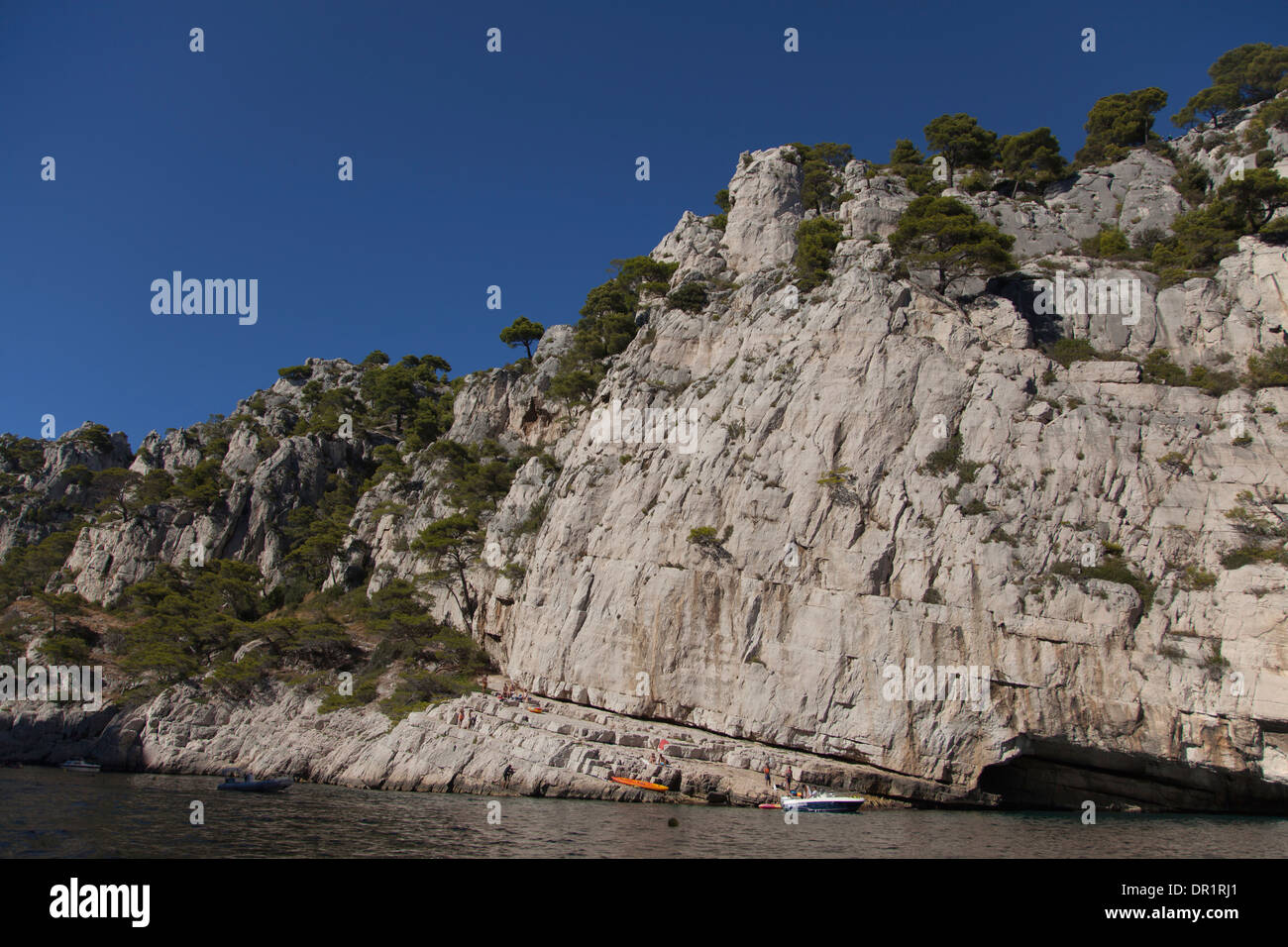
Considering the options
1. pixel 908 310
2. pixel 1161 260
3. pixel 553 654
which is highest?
pixel 1161 260

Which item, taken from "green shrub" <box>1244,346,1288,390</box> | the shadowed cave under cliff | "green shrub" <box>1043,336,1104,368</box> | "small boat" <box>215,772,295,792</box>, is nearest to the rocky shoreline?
"small boat" <box>215,772,295,792</box>

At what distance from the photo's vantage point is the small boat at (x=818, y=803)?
32656 mm

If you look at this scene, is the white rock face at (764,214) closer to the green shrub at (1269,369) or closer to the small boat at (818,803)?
the green shrub at (1269,369)

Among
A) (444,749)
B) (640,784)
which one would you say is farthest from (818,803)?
(444,749)

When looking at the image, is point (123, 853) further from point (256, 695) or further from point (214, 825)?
point (256, 695)

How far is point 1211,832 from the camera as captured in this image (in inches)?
1140

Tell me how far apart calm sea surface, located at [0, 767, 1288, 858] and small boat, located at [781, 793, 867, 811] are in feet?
2.77

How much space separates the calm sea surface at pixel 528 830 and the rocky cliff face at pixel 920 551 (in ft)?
13.3

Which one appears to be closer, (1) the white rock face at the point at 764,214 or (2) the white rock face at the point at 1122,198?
(2) the white rock face at the point at 1122,198

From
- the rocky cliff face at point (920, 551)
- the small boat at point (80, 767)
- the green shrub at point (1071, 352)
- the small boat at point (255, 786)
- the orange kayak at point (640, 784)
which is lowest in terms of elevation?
the small boat at point (80, 767)

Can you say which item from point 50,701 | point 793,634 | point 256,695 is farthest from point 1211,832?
point 50,701

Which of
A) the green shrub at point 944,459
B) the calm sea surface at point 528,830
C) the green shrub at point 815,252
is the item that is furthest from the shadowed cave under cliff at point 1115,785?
the green shrub at point 815,252

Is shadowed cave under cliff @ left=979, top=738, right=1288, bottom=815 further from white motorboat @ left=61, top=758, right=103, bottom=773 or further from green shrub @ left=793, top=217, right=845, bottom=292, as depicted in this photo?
white motorboat @ left=61, top=758, right=103, bottom=773
